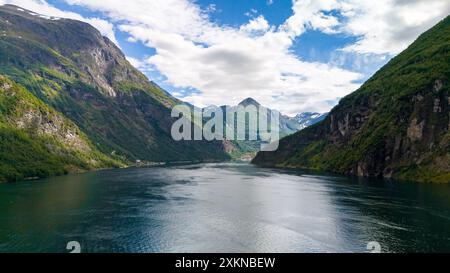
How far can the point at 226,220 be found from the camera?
11562 centimetres

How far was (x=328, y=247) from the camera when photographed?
8631 cm

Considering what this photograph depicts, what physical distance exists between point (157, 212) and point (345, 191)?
94.9m

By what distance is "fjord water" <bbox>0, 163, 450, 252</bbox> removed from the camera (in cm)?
8794

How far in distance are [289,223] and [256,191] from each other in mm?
74969

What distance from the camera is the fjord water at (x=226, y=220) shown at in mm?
87938

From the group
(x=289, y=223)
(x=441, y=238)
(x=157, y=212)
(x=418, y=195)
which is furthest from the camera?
(x=418, y=195)
